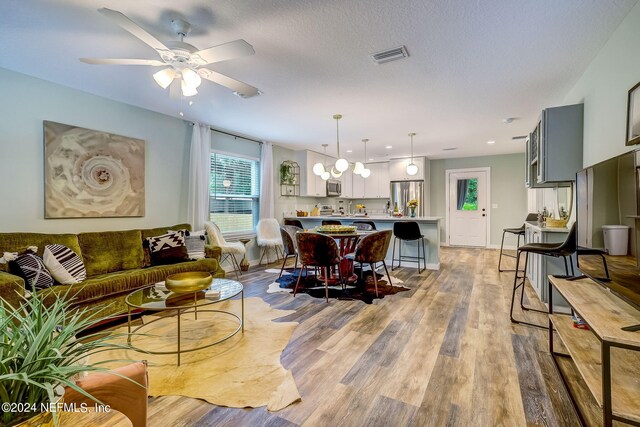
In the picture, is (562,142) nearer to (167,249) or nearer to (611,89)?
(611,89)

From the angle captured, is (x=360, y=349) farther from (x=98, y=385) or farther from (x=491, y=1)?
(x=491, y=1)

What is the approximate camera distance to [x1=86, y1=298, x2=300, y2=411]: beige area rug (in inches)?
72.1

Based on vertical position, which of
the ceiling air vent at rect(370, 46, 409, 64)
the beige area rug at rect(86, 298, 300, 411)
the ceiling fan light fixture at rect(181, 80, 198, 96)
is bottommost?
the beige area rug at rect(86, 298, 300, 411)

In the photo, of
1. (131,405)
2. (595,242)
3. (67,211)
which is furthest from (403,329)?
(67,211)

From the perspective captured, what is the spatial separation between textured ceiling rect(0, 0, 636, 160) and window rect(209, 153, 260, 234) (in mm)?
1083

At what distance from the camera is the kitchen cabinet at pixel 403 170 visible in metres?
7.66

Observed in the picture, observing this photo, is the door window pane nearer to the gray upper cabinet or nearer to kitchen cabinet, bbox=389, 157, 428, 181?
kitchen cabinet, bbox=389, 157, 428, 181

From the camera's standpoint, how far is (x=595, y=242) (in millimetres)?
1766

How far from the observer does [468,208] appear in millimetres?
7863

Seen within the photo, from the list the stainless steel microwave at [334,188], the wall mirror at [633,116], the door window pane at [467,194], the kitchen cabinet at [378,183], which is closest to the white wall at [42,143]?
the stainless steel microwave at [334,188]

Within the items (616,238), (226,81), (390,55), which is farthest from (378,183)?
(616,238)

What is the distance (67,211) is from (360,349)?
3511mm

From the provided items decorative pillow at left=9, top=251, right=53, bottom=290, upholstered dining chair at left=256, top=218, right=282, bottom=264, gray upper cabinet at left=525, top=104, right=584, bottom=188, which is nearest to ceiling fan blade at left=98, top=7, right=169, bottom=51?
decorative pillow at left=9, top=251, right=53, bottom=290

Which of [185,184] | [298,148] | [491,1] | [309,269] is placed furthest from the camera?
[298,148]
